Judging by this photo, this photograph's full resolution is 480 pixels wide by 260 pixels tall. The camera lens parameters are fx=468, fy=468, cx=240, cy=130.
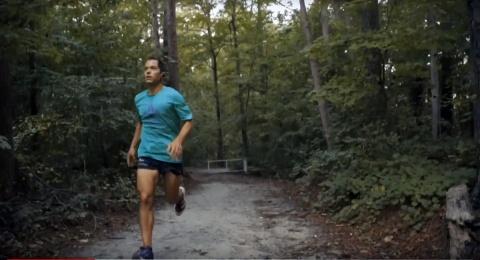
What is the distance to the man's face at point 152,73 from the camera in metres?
4.59

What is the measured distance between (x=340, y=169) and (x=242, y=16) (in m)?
20.4

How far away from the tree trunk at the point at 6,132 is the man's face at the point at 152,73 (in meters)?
2.30

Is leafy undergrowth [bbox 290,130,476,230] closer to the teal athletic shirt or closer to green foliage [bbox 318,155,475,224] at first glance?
green foliage [bbox 318,155,475,224]

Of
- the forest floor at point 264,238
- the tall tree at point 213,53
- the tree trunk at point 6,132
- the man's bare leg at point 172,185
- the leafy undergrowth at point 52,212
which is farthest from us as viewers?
the tall tree at point 213,53

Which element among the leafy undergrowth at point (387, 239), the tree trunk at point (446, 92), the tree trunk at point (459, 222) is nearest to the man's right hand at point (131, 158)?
the leafy undergrowth at point (387, 239)

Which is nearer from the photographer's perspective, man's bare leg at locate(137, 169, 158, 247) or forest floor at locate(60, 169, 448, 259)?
man's bare leg at locate(137, 169, 158, 247)

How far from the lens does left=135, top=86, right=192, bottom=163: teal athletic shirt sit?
4496mm

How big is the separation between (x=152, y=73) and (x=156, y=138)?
65 centimetres

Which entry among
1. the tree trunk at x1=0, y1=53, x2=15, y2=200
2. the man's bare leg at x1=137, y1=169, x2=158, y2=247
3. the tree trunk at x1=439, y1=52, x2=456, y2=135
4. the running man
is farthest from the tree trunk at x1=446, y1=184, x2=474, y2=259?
the tree trunk at x1=439, y1=52, x2=456, y2=135

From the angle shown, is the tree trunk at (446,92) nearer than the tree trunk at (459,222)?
No

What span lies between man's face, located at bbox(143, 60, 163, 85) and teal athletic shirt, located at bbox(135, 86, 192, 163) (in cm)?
13

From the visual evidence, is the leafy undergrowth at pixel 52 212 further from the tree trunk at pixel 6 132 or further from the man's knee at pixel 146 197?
the man's knee at pixel 146 197

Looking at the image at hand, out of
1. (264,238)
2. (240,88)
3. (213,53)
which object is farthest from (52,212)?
(213,53)

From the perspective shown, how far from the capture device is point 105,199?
8352 millimetres
